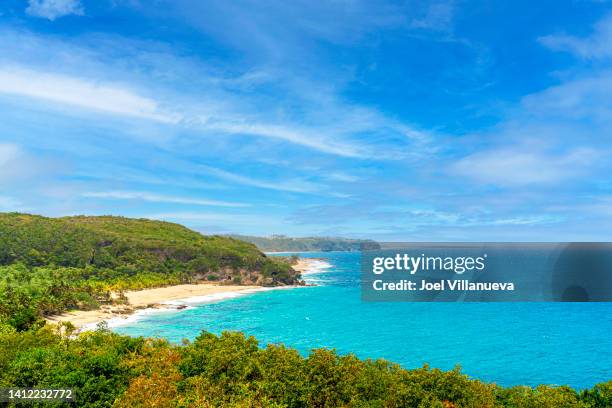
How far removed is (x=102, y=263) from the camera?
372ft

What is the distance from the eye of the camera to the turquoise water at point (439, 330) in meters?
52.8

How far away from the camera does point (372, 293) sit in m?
113

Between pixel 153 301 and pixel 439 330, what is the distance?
5875cm

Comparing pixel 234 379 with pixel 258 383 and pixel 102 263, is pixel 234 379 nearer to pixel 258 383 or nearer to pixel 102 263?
pixel 258 383

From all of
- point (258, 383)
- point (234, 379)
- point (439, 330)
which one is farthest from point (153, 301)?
point (258, 383)

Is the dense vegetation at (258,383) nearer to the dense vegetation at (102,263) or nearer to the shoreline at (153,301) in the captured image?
the shoreline at (153,301)

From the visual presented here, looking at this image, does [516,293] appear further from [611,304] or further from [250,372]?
[250,372]

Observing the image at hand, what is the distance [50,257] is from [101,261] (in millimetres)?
12145

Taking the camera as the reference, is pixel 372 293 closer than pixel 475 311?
No

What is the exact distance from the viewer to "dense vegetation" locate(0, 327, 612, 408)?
1816cm

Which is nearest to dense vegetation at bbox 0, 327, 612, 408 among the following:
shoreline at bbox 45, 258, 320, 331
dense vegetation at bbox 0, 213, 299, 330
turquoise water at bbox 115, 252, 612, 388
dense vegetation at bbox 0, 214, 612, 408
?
dense vegetation at bbox 0, 214, 612, 408

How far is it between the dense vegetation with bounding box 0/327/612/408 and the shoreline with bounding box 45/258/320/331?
1630 inches

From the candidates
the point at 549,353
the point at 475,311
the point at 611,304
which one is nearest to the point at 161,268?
the point at 475,311

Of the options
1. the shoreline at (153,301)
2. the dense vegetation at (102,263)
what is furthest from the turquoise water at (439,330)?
the dense vegetation at (102,263)
